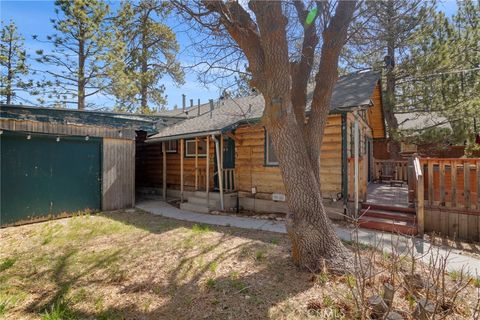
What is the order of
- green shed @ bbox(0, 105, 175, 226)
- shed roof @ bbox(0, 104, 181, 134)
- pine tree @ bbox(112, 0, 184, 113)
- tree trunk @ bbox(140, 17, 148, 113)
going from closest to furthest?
green shed @ bbox(0, 105, 175, 226), shed roof @ bbox(0, 104, 181, 134), pine tree @ bbox(112, 0, 184, 113), tree trunk @ bbox(140, 17, 148, 113)

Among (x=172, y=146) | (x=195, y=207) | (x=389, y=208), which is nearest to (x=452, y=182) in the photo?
(x=389, y=208)

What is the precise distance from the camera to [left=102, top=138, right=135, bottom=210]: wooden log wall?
9.07 meters

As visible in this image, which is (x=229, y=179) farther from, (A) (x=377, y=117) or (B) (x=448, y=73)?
(B) (x=448, y=73)

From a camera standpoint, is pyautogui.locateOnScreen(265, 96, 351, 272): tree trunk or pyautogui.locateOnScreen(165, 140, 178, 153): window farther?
pyautogui.locateOnScreen(165, 140, 178, 153): window

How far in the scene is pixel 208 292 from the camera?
11.8 feet

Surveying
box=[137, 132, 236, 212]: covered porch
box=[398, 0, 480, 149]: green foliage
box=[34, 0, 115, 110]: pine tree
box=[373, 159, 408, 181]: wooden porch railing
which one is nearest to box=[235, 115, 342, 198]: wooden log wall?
box=[137, 132, 236, 212]: covered porch

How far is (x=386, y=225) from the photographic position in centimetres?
632

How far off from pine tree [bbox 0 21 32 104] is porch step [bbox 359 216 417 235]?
1946 cm

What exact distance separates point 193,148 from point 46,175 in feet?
17.4

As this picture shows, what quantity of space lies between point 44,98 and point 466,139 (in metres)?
23.3

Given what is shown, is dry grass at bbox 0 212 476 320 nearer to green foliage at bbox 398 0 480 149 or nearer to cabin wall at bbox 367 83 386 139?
cabin wall at bbox 367 83 386 139

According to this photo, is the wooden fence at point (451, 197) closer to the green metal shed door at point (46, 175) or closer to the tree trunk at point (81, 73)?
the green metal shed door at point (46, 175)

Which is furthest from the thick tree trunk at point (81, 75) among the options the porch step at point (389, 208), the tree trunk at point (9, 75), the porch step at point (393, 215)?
the porch step at point (393, 215)

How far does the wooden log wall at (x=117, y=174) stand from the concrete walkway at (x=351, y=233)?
0.74m
